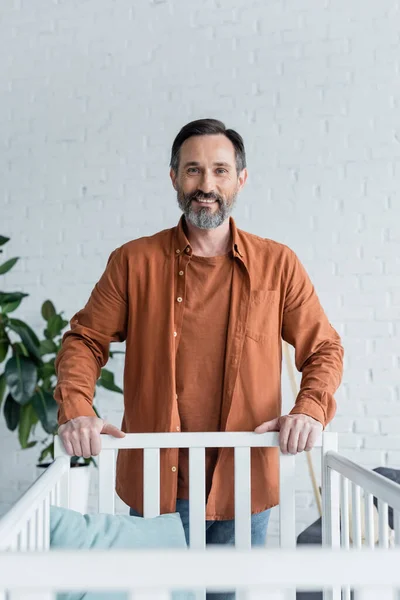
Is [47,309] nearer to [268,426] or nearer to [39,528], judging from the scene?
[268,426]

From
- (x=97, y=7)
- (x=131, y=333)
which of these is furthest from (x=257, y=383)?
(x=97, y=7)

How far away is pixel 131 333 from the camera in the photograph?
159 cm

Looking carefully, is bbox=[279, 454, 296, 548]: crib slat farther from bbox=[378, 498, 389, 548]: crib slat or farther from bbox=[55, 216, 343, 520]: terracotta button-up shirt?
bbox=[378, 498, 389, 548]: crib slat

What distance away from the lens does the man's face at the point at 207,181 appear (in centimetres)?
157

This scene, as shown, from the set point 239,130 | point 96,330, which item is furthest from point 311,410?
point 239,130

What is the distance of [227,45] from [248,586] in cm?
271

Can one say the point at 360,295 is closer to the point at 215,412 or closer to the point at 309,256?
the point at 309,256

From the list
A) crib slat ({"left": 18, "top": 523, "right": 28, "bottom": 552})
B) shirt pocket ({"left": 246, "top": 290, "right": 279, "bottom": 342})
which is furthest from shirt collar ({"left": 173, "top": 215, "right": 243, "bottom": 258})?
crib slat ({"left": 18, "top": 523, "right": 28, "bottom": 552})

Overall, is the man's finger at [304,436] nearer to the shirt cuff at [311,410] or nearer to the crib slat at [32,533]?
the shirt cuff at [311,410]

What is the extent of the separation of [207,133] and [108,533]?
2.97 ft

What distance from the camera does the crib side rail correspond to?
0.82 meters

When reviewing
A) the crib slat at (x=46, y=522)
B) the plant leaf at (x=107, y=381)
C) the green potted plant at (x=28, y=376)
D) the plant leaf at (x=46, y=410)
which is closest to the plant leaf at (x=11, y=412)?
the green potted plant at (x=28, y=376)

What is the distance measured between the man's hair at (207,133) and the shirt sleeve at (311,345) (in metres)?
0.28

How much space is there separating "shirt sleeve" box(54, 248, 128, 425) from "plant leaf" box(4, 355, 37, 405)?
1.11 metres
